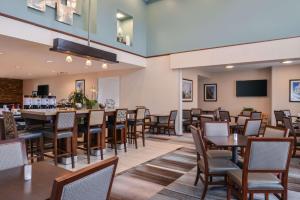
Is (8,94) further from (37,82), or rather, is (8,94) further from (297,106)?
(297,106)

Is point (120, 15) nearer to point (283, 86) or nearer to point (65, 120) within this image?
point (65, 120)

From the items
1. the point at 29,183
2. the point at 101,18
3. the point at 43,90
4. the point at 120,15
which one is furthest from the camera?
the point at 43,90

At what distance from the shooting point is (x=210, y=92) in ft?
35.1

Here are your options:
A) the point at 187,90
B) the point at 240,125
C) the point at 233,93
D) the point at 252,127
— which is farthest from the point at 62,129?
the point at 233,93

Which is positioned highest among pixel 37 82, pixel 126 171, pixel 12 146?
pixel 37 82

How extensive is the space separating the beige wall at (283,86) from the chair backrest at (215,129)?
584cm

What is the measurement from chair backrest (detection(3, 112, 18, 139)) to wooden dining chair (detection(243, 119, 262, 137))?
409cm

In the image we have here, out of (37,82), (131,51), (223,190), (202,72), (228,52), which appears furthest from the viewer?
(37,82)

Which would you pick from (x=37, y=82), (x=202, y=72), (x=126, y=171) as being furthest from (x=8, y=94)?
(x=126, y=171)

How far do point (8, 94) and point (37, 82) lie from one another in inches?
88.2

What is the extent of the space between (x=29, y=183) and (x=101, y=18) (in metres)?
6.13

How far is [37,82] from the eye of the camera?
515 inches

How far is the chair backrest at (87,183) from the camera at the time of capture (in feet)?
3.07

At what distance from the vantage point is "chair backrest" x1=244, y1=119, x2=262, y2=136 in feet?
13.8
